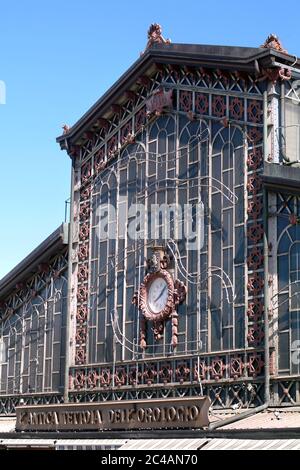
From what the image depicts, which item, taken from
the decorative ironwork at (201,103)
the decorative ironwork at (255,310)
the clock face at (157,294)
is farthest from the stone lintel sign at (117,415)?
the decorative ironwork at (201,103)

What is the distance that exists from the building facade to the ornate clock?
0.15ft

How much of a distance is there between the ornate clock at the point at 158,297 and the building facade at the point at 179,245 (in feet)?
0.15

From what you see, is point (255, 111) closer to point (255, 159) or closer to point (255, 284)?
point (255, 159)

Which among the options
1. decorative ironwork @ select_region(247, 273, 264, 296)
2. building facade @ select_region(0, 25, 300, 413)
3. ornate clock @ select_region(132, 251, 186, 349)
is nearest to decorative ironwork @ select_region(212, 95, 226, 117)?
building facade @ select_region(0, 25, 300, 413)

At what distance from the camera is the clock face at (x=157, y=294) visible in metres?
33.3

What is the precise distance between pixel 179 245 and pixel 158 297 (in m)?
1.90

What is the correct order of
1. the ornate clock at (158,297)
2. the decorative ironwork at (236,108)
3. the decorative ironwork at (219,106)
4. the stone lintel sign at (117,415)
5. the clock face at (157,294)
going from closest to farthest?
the stone lintel sign at (117,415) → the decorative ironwork at (236,108) → the decorative ironwork at (219,106) → the ornate clock at (158,297) → the clock face at (157,294)

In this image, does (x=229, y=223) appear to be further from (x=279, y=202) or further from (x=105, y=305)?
(x=105, y=305)

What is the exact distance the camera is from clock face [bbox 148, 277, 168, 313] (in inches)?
1313

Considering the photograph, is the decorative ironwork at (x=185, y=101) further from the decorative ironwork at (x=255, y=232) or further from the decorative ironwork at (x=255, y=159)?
the decorative ironwork at (x=255, y=232)

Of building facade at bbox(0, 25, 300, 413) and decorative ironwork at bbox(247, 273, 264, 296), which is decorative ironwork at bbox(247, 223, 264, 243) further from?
decorative ironwork at bbox(247, 273, 264, 296)

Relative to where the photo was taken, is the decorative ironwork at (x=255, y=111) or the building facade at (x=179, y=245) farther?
the decorative ironwork at (x=255, y=111)

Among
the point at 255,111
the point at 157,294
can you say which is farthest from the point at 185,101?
the point at 157,294

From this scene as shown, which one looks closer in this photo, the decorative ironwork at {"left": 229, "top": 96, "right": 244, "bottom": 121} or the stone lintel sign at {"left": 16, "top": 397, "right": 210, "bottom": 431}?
the stone lintel sign at {"left": 16, "top": 397, "right": 210, "bottom": 431}
